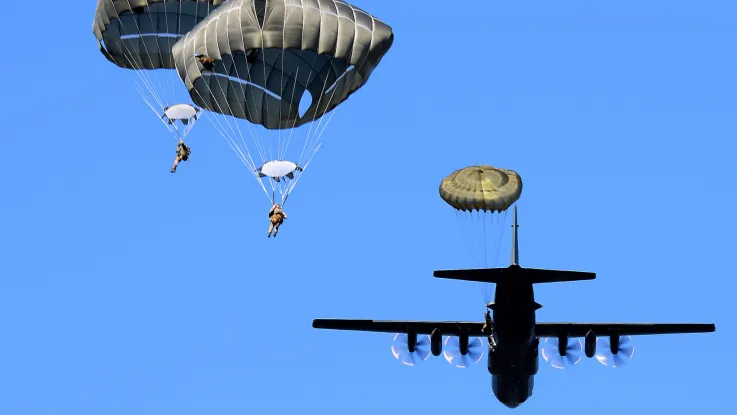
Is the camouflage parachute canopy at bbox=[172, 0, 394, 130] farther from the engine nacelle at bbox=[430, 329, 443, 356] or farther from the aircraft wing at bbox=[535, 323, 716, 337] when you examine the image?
the aircraft wing at bbox=[535, 323, 716, 337]

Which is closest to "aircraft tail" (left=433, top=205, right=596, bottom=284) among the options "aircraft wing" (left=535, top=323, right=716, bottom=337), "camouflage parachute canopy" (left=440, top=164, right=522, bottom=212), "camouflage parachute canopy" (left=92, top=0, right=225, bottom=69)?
"camouflage parachute canopy" (left=440, top=164, right=522, bottom=212)

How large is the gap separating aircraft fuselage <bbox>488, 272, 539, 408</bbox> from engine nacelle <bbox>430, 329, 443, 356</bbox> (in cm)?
314

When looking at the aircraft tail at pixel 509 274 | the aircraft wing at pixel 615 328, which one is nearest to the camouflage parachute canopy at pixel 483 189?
the aircraft tail at pixel 509 274

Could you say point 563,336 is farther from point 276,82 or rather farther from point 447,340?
point 276,82

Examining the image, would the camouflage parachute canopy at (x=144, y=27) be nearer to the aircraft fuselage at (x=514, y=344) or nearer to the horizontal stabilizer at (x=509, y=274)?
the horizontal stabilizer at (x=509, y=274)

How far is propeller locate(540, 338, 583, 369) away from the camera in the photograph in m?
60.3

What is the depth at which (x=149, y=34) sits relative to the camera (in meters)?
56.5

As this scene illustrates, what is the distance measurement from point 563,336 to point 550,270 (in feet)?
35.6

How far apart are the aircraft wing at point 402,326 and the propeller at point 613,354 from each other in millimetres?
4936

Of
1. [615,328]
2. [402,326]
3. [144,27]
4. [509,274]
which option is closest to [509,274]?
[509,274]

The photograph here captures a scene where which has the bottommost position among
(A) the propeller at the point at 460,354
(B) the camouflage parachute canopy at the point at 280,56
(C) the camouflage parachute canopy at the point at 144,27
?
(A) the propeller at the point at 460,354

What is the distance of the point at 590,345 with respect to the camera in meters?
60.2

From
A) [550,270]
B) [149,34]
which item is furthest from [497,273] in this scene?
[149,34]

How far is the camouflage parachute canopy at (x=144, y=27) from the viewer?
5525 centimetres
